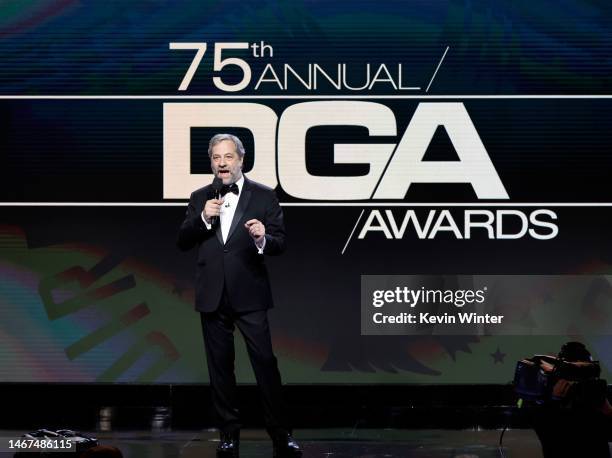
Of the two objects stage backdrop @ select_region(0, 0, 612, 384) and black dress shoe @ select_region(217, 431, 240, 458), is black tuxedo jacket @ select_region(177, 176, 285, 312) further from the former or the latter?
stage backdrop @ select_region(0, 0, 612, 384)

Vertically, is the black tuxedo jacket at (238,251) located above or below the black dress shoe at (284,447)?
above

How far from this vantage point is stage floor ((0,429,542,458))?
5863 mm

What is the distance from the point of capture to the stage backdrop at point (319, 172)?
21.7 ft

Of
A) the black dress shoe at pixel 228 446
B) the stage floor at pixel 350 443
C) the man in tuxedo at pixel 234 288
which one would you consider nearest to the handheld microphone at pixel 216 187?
the man in tuxedo at pixel 234 288

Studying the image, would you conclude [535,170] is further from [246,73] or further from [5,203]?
[5,203]

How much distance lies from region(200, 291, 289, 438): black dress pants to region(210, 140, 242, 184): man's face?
1.89ft

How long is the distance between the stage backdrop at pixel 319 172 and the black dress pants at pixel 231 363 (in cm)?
105

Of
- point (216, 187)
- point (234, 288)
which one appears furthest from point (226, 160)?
point (234, 288)

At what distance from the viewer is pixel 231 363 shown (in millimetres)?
5613

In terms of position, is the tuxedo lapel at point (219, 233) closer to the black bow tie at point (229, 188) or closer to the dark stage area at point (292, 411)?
the black bow tie at point (229, 188)

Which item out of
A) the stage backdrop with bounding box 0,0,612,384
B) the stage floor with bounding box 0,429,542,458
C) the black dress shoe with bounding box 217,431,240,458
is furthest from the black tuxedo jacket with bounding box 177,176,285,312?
the stage backdrop with bounding box 0,0,612,384

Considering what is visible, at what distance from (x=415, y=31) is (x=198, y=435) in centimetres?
262

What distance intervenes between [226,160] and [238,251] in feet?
1.46

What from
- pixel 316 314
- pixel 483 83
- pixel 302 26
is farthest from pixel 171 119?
pixel 483 83
